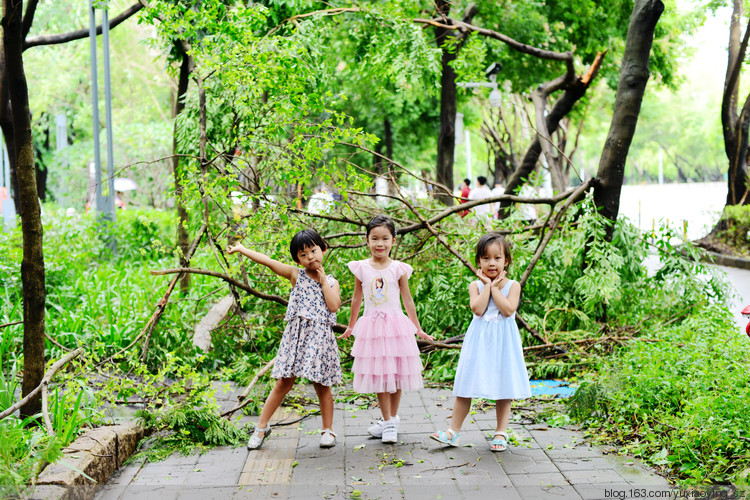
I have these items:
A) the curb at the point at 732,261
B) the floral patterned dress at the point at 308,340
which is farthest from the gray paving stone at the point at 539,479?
the curb at the point at 732,261

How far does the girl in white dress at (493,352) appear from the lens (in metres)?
4.95

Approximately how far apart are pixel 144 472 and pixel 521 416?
269cm

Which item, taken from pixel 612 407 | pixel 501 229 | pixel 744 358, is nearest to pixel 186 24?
pixel 501 229

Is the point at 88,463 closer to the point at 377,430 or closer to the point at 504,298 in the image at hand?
the point at 377,430

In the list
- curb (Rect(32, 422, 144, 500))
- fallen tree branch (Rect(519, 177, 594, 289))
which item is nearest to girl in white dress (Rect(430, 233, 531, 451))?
curb (Rect(32, 422, 144, 500))

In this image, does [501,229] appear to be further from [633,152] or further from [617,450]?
[633,152]

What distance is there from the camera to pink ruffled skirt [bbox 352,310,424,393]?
5.15 m

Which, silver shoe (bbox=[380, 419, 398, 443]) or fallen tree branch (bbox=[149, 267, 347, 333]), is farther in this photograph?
fallen tree branch (bbox=[149, 267, 347, 333])

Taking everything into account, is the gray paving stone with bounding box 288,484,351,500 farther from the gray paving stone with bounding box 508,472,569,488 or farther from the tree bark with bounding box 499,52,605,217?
the tree bark with bounding box 499,52,605,217

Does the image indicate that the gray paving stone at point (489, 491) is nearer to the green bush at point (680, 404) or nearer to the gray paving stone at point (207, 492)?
the green bush at point (680, 404)

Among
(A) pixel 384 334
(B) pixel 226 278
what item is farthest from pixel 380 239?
(B) pixel 226 278

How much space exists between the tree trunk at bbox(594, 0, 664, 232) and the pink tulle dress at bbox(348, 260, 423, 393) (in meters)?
4.04

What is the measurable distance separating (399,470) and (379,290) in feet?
4.00

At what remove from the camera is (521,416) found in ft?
19.0
